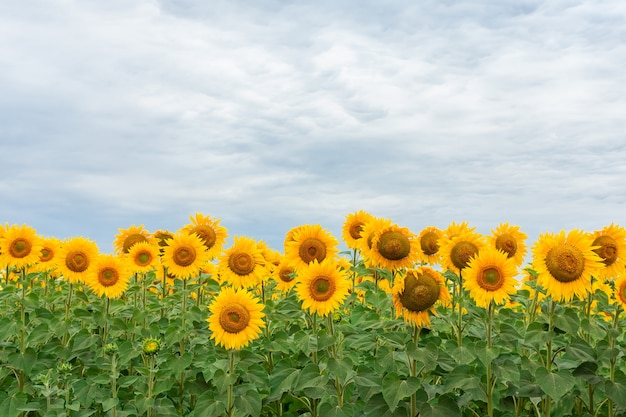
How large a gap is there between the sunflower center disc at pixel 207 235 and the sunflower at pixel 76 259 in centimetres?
169

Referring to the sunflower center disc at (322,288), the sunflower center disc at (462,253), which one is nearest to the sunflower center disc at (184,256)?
the sunflower center disc at (322,288)

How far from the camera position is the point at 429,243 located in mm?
8141

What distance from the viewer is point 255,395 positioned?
6.68m

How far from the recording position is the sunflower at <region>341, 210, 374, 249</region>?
885 cm

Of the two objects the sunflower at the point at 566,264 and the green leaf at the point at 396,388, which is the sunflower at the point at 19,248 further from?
the sunflower at the point at 566,264

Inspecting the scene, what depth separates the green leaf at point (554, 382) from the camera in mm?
6016

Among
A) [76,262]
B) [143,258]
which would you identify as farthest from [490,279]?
[76,262]

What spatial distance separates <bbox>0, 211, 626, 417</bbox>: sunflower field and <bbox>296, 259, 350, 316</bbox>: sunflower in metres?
0.01

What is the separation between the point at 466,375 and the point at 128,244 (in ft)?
19.0

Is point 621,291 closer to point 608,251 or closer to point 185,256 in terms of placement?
point 608,251

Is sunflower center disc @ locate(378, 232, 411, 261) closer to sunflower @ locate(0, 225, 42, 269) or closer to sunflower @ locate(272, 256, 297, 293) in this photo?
sunflower @ locate(272, 256, 297, 293)

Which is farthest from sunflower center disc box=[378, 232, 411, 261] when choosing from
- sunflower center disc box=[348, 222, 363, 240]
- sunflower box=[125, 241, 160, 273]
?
sunflower box=[125, 241, 160, 273]

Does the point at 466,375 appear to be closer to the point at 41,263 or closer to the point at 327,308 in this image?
the point at 327,308

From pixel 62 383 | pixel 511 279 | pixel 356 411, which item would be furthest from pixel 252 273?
pixel 511 279
